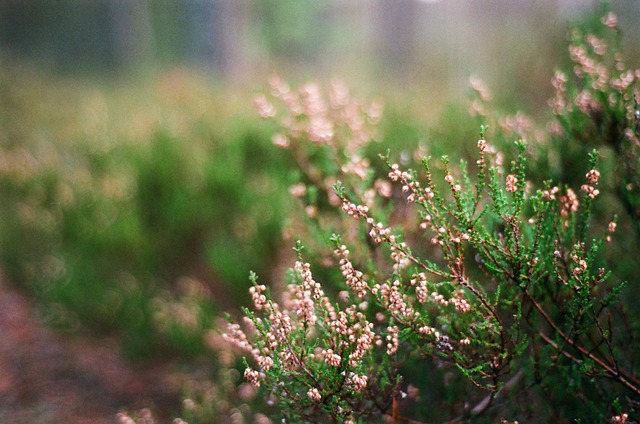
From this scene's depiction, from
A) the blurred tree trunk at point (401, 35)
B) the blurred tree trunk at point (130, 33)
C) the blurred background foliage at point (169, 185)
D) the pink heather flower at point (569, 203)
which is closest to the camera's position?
the pink heather flower at point (569, 203)

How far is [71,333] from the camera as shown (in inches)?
161

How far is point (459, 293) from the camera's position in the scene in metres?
1.70

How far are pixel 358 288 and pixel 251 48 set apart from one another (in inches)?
518

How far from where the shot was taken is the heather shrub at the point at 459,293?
1.60m

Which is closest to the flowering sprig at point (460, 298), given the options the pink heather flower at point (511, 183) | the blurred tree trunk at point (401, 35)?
the pink heather flower at point (511, 183)

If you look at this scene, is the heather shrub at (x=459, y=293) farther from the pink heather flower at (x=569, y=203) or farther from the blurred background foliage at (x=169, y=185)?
the blurred background foliage at (x=169, y=185)

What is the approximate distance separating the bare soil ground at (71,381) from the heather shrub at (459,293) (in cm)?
150

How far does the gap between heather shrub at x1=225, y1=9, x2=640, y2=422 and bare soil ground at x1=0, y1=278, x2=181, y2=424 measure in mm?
1497

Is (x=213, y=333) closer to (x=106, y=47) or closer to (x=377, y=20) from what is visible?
(x=106, y=47)

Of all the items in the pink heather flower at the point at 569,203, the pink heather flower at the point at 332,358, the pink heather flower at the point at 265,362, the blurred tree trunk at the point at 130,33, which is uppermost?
the blurred tree trunk at the point at 130,33

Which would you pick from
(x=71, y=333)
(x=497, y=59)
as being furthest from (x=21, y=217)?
(x=497, y=59)

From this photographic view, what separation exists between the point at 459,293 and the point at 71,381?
290 cm

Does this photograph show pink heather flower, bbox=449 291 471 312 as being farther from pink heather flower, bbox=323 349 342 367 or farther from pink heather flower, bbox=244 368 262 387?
pink heather flower, bbox=244 368 262 387

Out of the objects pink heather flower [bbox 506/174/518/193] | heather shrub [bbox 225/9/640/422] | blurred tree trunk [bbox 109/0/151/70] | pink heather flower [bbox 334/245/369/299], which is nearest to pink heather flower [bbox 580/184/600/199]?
heather shrub [bbox 225/9/640/422]
